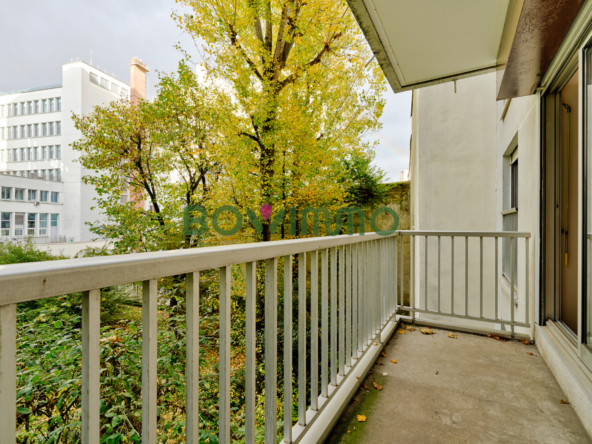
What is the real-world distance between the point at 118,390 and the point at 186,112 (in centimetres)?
714

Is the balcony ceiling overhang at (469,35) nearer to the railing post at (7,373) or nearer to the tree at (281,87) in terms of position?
the railing post at (7,373)

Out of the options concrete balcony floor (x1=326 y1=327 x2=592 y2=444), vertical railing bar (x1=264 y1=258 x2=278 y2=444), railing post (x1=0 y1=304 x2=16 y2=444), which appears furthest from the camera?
concrete balcony floor (x1=326 y1=327 x2=592 y2=444)

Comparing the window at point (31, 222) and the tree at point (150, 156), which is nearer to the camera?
the tree at point (150, 156)

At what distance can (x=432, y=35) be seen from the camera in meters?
2.18

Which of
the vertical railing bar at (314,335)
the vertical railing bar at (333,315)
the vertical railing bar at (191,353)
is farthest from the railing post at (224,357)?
the vertical railing bar at (333,315)

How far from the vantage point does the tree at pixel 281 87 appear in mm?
6086

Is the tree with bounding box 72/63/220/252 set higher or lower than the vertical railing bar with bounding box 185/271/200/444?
higher

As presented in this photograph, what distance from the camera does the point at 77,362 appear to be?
191 cm

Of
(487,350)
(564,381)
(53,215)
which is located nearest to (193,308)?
(564,381)

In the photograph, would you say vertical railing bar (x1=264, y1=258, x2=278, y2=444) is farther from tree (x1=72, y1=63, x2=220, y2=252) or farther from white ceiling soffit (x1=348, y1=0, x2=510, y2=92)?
tree (x1=72, y1=63, x2=220, y2=252)

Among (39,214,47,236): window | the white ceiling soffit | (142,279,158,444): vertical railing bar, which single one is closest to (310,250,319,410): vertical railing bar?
(142,279,158,444): vertical railing bar

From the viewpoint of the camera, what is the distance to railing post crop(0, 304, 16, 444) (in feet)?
1.36

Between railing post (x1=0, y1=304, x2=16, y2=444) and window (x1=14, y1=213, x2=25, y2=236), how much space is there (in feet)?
65.4

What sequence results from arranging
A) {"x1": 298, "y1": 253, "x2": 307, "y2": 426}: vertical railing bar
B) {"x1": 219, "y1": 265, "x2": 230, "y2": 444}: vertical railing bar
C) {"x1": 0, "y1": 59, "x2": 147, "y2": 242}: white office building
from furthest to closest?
{"x1": 0, "y1": 59, "x2": 147, "y2": 242}: white office building
{"x1": 298, "y1": 253, "x2": 307, "y2": 426}: vertical railing bar
{"x1": 219, "y1": 265, "x2": 230, "y2": 444}: vertical railing bar
